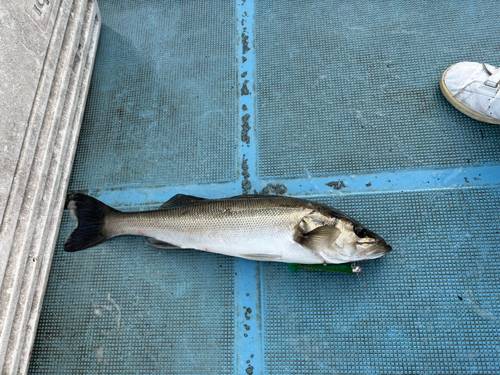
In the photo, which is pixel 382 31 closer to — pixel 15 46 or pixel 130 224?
pixel 130 224

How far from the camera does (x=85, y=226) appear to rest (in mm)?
2926

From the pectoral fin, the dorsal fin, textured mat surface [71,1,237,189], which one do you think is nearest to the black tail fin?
textured mat surface [71,1,237,189]

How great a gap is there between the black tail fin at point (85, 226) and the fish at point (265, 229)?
1.03 feet

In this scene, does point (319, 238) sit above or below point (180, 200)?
below

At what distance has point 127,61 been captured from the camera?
3703 mm

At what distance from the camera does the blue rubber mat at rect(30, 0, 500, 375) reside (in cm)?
279

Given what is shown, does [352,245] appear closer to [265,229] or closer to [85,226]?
[265,229]

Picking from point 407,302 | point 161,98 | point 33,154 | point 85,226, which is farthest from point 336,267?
point 33,154

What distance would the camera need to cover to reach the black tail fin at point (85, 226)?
2924mm

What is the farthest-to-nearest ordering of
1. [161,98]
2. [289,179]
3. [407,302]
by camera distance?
[161,98], [289,179], [407,302]

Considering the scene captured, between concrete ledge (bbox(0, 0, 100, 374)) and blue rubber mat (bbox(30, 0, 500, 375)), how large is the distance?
179 mm

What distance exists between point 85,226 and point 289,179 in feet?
6.50

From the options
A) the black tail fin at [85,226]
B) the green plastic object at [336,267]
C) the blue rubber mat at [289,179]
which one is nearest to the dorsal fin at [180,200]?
the blue rubber mat at [289,179]

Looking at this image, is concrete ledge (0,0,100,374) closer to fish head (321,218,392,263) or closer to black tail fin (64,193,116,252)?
black tail fin (64,193,116,252)
